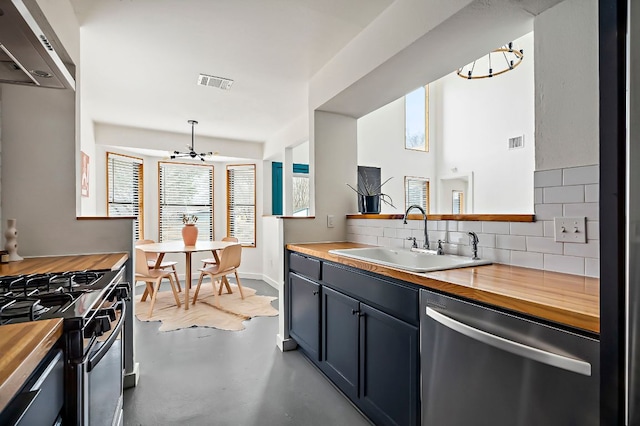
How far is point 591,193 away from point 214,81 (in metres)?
3.07

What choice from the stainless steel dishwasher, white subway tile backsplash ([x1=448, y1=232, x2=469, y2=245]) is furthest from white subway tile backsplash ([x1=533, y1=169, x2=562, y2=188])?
the stainless steel dishwasher

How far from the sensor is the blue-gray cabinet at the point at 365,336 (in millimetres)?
1465

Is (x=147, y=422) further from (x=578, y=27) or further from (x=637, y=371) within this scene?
(x=578, y=27)

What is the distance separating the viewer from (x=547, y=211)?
4.84ft

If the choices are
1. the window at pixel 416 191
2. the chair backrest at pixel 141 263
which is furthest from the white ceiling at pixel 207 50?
the window at pixel 416 191

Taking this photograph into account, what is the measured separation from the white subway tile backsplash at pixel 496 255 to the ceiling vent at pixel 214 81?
272 cm

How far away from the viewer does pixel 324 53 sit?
2.63m

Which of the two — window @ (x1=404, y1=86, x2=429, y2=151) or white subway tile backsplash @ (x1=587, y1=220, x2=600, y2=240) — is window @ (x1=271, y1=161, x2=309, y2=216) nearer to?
window @ (x1=404, y1=86, x2=429, y2=151)

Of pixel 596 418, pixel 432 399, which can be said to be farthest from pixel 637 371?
pixel 432 399

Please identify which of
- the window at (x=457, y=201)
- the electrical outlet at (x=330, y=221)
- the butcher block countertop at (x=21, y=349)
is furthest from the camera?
the window at (x=457, y=201)

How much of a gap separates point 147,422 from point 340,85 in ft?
8.54

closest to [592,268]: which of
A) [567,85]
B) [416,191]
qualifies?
[567,85]

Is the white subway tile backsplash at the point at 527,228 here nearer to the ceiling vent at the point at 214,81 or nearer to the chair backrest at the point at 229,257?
the ceiling vent at the point at 214,81

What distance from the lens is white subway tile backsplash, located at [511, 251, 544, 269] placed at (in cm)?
150
